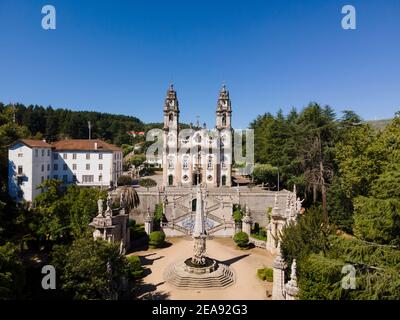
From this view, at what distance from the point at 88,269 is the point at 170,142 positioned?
38.7m

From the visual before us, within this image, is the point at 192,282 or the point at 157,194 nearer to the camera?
the point at 192,282

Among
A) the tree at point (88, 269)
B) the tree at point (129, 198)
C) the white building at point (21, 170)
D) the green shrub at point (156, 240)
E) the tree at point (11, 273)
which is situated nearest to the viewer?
the tree at point (11, 273)

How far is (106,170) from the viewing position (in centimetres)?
4834

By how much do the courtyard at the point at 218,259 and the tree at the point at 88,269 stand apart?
3.94 m

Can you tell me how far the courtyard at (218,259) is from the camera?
62.8 ft

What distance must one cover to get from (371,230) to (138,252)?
2257cm

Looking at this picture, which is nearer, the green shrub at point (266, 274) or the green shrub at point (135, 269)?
the green shrub at point (266, 274)

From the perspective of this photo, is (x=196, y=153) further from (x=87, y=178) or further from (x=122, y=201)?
(x=122, y=201)

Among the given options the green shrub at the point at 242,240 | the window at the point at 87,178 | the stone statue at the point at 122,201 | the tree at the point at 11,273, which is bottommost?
the green shrub at the point at 242,240

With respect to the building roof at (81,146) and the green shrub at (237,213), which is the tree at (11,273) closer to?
the green shrub at (237,213)

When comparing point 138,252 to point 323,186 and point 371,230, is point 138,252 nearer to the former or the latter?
point 371,230

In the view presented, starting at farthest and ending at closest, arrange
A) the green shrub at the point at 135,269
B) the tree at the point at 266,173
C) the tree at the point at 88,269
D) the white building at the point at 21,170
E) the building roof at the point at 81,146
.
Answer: the tree at the point at 266,173 < the building roof at the point at 81,146 < the white building at the point at 21,170 < the green shrub at the point at 135,269 < the tree at the point at 88,269

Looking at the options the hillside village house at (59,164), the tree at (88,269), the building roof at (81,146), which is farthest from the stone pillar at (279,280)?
the building roof at (81,146)
